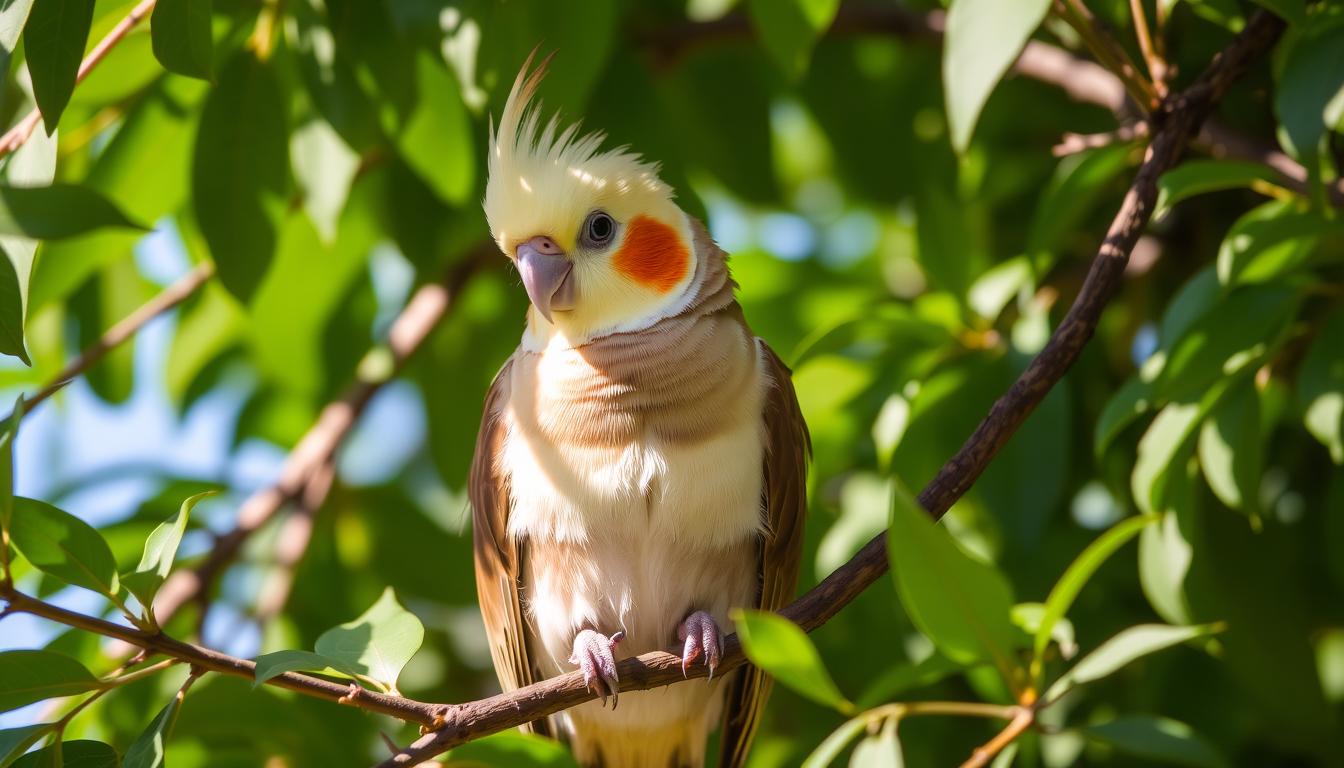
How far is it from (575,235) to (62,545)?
129cm

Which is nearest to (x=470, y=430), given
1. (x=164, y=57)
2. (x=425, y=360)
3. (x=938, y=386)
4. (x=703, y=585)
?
(x=425, y=360)

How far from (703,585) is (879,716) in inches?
27.2

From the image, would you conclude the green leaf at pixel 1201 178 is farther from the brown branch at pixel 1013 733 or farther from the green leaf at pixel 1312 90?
the brown branch at pixel 1013 733

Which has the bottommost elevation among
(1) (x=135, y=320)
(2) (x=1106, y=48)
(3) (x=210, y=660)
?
(1) (x=135, y=320)

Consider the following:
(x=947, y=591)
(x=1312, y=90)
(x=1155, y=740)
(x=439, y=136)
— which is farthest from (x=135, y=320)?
(x=1312, y=90)

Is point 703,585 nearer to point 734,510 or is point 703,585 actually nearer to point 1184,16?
point 734,510

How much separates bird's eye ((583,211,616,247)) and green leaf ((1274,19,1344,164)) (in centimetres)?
133

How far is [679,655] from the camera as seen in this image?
2.24 metres

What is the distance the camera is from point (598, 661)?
92.7 inches

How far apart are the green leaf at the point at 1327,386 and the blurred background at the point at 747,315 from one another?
0.10 m

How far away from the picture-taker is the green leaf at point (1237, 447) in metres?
2.38

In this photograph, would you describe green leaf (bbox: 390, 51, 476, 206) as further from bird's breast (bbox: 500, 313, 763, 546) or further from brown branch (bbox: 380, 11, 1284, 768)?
brown branch (bbox: 380, 11, 1284, 768)

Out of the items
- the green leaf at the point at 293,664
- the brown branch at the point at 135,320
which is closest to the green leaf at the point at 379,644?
the green leaf at the point at 293,664

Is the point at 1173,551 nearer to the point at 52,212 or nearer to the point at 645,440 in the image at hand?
the point at 645,440
